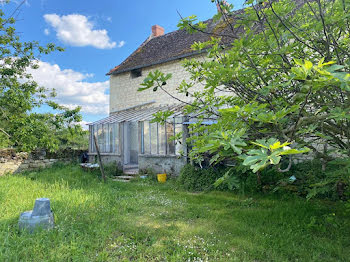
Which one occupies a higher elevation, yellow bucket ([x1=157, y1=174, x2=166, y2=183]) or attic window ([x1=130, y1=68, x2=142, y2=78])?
attic window ([x1=130, y1=68, x2=142, y2=78])

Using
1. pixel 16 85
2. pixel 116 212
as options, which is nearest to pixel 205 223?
pixel 116 212

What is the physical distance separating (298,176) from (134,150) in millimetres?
8566

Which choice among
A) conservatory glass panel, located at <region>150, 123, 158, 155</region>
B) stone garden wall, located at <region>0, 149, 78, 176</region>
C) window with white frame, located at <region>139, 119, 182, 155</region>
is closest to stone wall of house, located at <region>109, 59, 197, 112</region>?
window with white frame, located at <region>139, 119, 182, 155</region>

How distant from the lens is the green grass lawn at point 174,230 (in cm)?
326

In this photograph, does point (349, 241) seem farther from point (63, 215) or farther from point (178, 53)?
point (178, 53)

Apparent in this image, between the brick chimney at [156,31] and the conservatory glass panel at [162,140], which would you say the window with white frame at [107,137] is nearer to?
the conservatory glass panel at [162,140]

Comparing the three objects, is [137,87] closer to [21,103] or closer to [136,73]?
[136,73]

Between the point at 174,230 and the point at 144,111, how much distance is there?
28.7ft

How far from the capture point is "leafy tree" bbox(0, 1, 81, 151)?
6889 mm

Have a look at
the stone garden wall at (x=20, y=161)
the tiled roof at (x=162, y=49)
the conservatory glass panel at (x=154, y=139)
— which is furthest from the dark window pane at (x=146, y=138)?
the stone garden wall at (x=20, y=161)

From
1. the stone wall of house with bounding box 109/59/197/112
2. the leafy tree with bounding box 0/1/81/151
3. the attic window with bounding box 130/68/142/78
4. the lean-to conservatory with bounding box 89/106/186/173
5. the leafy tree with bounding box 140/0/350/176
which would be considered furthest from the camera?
the attic window with bounding box 130/68/142/78

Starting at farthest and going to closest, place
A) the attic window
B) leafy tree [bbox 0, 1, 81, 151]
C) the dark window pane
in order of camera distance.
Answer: the attic window < the dark window pane < leafy tree [bbox 0, 1, 81, 151]

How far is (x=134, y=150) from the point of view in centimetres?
1293

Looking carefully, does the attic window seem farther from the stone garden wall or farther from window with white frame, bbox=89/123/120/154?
the stone garden wall
